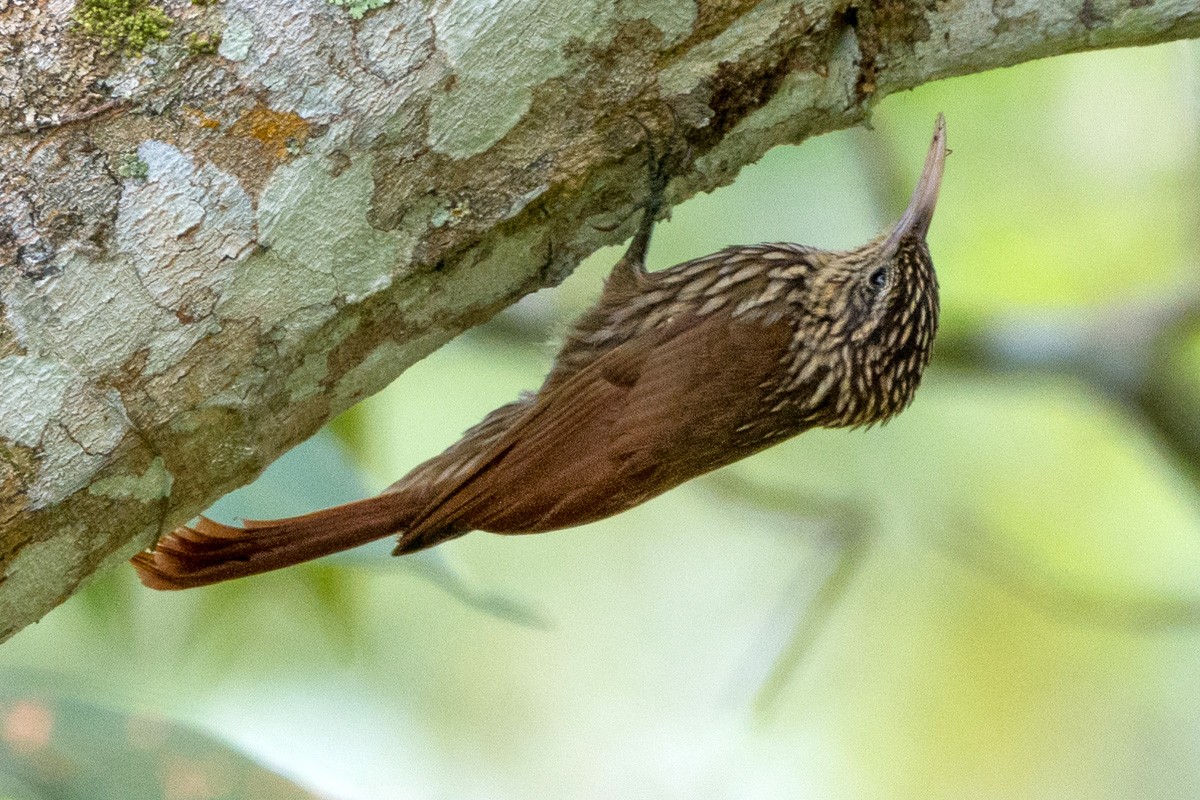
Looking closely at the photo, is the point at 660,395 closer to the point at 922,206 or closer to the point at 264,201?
the point at 922,206

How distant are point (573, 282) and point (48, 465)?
8.30 feet

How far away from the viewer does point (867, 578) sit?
6086mm

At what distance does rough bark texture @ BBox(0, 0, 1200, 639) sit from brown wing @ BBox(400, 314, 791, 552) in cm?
40

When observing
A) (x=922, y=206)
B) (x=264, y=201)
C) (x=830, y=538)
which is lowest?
(x=830, y=538)

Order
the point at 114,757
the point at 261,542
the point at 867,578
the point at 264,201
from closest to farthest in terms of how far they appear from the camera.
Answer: the point at 264,201
the point at 261,542
the point at 114,757
the point at 867,578

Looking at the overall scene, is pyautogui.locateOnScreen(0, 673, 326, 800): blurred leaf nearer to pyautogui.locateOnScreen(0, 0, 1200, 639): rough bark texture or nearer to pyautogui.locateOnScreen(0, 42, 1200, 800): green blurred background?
pyautogui.locateOnScreen(0, 42, 1200, 800): green blurred background

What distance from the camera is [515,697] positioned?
19.4 ft

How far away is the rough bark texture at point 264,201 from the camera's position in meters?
1.62

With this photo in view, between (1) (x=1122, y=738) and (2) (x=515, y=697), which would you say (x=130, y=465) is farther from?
(1) (x=1122, y=738)

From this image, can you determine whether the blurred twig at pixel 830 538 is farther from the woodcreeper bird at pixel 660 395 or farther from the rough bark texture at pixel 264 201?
the rough bark texture at pixel 264 201

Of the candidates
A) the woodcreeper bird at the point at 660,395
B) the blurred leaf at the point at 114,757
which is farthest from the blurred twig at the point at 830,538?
the blurred leaf at the point at 114,757

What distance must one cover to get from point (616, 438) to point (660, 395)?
0.12 meters

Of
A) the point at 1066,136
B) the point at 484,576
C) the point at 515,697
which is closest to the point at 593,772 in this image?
the point at 515,697

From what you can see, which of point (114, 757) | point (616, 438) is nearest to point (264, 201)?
point (616, 438)
